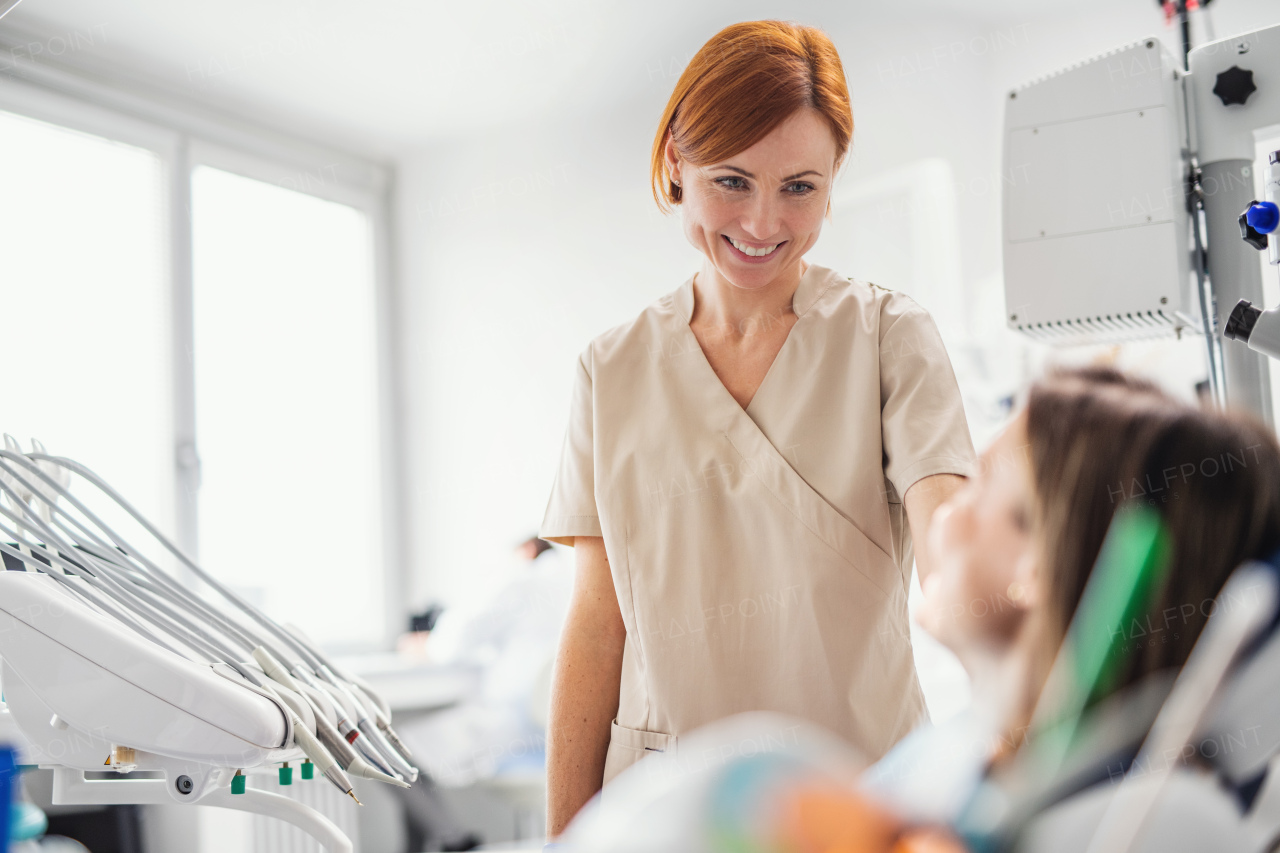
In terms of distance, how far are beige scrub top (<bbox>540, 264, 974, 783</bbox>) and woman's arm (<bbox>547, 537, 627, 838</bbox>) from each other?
0.07 feet

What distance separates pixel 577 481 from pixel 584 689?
0.23 meters

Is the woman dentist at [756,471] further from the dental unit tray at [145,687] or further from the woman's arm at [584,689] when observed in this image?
the dental unit tray at [145,687]

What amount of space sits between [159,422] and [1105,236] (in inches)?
123

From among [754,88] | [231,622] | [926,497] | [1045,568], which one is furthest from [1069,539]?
[231,622]

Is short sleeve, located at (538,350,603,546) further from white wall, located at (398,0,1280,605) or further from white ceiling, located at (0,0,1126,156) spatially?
white ceiling, located at (0,0,1126,156)

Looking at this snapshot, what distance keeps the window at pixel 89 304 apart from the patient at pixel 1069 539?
10.2 feet

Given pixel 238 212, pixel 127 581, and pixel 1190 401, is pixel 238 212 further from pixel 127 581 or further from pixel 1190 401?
pixel 1190 401

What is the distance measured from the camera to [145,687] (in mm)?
780

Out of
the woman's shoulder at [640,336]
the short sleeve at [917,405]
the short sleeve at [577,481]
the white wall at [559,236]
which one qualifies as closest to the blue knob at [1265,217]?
the short sleeve at [917,405]

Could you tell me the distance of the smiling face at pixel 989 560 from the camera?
589 millimetres

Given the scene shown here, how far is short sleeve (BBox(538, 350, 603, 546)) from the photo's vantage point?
113 centimetres

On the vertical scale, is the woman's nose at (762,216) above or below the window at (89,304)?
below

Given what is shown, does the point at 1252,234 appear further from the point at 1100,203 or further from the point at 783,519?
the point at 783,519

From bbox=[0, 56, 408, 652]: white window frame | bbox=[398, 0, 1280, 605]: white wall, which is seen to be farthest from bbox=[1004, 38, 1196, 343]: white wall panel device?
bbox=[0, 56, 408, 652]: white window frame
